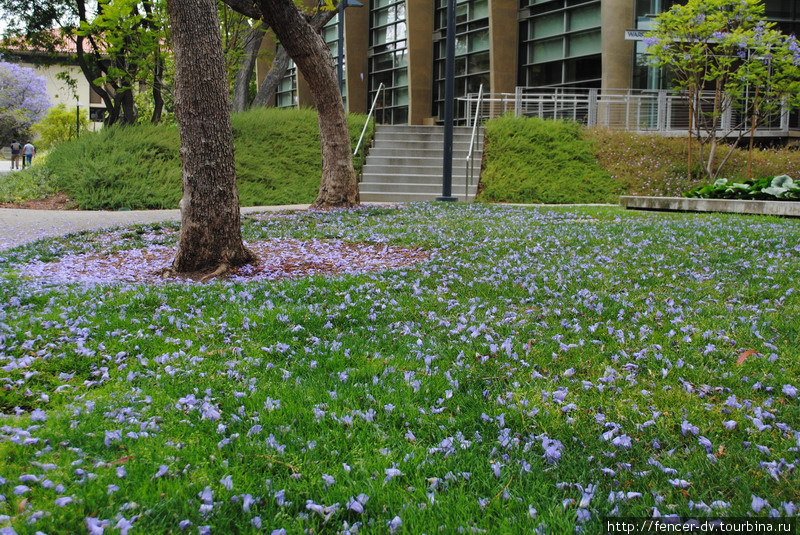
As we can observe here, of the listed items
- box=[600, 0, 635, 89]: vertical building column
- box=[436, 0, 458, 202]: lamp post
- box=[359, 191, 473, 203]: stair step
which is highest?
box=[600, 0, 635, 89]: vertical building column

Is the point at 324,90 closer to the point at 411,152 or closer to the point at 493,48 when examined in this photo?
the point at 411,152

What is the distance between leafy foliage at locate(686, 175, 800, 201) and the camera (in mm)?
11078

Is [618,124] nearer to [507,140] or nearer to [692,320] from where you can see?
[507,140]

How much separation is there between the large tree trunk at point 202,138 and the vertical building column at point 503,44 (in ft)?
73.4

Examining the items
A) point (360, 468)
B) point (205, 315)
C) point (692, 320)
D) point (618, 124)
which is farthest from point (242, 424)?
point (618, 124)

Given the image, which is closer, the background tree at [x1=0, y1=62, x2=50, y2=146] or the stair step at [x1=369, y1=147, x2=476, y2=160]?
the stair step at [x1=369, y1=147, x2=476, y2=160]

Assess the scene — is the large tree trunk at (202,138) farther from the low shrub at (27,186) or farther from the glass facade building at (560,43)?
the glass facade building at (560,43)

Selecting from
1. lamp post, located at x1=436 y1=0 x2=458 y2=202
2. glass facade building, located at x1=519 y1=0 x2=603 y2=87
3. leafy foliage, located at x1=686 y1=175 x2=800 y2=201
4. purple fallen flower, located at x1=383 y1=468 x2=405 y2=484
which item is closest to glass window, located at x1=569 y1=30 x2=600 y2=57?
glass facade building, located at x1=519 y1=0 x2=603 y2=87

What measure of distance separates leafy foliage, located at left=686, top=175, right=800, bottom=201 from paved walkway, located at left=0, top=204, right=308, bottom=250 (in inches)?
410

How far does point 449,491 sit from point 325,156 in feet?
36.3

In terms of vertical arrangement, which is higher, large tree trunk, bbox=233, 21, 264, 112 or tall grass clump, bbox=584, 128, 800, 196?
large tree trunk, bbox=233, 21, 264, 112

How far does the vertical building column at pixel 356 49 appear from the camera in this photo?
111 ft

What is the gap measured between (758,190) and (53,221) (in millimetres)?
13184

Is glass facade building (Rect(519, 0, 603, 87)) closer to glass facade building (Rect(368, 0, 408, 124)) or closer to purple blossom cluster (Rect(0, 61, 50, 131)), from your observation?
glass facade building (Rect(368, 0, 408, 124))
